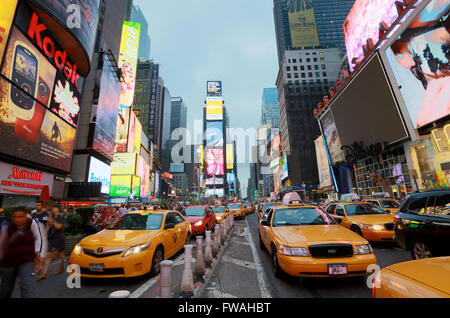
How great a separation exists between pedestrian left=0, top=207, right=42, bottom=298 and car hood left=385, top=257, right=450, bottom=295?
487cm

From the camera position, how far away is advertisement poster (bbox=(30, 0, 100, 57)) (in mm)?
19812

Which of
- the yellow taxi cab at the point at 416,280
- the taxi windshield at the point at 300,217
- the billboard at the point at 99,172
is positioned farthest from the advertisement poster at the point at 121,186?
the yellow taxi cab at the point at 416,280

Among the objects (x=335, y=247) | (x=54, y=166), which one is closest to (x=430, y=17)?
(x=335, y=247)

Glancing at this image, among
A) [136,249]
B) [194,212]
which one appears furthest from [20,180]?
[136,249]

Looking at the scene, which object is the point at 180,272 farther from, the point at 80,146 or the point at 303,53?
the point at 303,53

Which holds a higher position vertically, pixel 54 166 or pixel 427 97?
pixel 427 97

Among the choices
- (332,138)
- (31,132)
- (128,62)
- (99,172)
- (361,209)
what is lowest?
(361,209)

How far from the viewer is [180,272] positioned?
535cm

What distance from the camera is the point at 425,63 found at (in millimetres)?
18500

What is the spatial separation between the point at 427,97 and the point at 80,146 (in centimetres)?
4185

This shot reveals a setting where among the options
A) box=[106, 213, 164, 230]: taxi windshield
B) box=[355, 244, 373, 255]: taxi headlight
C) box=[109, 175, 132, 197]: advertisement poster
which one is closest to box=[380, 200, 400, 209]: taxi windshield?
box=[355, 244, 373, 255]: taxi headlight

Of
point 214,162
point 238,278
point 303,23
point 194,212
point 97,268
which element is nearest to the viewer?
point 97,268

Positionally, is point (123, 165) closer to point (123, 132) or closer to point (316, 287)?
point (123, 132)

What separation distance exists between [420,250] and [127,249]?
6.91 metres
